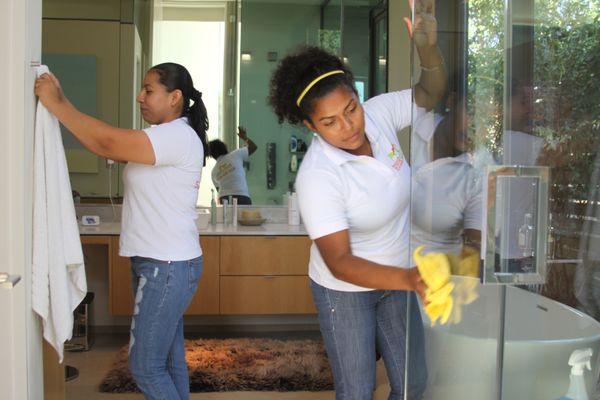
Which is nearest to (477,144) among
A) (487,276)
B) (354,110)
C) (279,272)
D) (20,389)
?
(487,276)

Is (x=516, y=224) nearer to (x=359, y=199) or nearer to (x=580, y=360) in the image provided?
(x=580, y=360)

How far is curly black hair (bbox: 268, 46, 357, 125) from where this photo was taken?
1.62 metres

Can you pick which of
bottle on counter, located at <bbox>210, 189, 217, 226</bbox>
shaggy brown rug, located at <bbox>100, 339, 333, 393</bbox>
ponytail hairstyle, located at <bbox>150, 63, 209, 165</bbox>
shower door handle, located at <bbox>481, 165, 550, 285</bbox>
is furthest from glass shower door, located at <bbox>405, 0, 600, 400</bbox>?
bottle on counter, located at <bbox>210, 189, 217, 226</bbox>

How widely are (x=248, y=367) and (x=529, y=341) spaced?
2503 mm

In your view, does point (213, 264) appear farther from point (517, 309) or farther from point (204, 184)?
point (517, 309)

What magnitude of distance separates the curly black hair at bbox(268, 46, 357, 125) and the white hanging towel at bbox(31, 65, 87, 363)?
593 millimetres

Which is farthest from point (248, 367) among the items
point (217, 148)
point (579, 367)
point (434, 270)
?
point (579, 367)

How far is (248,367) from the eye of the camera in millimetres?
3418

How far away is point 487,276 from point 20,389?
3.91 feet

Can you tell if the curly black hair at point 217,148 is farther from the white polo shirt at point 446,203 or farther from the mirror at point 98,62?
the white polo shirt at point 446,203

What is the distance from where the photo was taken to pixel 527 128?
1058 millimetres

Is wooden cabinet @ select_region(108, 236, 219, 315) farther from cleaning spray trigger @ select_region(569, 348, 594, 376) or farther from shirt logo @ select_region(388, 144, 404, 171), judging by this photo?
cleaning spray trigger @ select_region(569, 348, 594, 376)

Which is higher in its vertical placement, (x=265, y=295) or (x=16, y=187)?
(x=16, y=187)

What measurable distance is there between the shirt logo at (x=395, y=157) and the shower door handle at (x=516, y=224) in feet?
2.10
